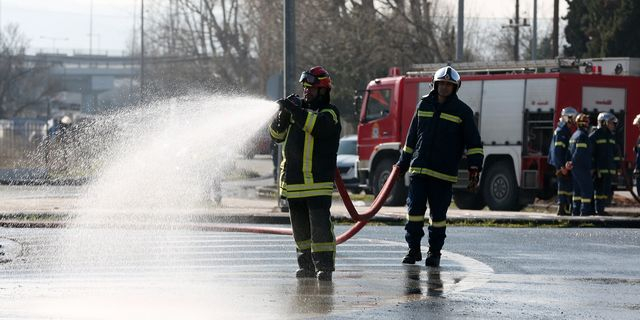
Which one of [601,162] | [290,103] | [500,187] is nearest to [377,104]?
[500,187]

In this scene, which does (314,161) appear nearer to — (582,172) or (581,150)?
(581,150)

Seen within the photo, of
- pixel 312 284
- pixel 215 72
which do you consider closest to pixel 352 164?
pixel 312 284

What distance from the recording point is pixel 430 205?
1245cm

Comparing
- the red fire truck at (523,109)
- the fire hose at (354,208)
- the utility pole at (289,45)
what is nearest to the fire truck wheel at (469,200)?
the red fire truck at (523,109)

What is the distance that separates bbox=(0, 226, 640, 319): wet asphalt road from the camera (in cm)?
910

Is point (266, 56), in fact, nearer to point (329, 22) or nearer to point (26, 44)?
point (329, 22)

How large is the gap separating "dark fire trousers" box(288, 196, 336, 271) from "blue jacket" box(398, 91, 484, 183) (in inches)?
55.5

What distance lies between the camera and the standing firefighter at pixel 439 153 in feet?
40.4

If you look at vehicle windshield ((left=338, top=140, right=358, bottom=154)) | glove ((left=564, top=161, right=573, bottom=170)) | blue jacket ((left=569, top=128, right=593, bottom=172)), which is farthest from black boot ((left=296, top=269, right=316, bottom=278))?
vehicle windshield ((left=338, top=140, right=358, bottom=154))

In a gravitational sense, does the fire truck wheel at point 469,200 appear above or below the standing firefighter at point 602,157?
below

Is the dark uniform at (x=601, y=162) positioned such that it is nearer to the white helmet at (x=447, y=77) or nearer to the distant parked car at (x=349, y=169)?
the white helmet at (x=447, y=77)

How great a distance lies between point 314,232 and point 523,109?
1396cm

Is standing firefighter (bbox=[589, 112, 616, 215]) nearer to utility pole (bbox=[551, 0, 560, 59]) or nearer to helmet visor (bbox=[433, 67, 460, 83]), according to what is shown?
helmet visor (bbox=[433, 67, 460, 83])

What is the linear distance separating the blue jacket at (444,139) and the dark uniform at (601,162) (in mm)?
9637
